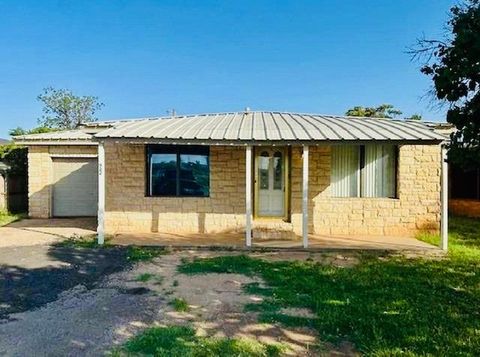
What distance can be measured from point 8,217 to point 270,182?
10597 millimetres

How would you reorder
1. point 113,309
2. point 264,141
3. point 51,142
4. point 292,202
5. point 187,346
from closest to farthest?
point 187,346 < point 113,309 < point 264,141 < point 292,202 < point 51,142

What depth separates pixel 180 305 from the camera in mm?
5180

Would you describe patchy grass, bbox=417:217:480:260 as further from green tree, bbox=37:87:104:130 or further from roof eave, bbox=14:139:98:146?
green tree, bbox=37:87:104:130

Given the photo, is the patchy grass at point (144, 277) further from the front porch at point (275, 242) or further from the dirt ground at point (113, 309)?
the front porch at point (275, 242)

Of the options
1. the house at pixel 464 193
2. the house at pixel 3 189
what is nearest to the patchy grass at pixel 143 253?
the house at pixel 3 189

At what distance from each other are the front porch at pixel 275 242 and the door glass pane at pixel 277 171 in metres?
1.80

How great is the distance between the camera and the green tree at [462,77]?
3446 millimetres

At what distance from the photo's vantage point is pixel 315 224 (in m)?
11.0

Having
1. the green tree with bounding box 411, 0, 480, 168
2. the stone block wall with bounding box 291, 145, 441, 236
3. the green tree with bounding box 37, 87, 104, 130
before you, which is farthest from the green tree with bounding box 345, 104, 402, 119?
the green tree with bounding box 411, 0, 480, 168

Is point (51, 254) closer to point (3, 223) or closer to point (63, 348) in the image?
point (63, 348)

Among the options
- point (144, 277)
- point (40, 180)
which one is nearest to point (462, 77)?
point (144, 277)

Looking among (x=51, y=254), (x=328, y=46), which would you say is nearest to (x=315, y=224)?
(x=51, y=254)

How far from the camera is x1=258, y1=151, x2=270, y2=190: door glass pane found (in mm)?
11070

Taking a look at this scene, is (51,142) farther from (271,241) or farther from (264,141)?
(271,241)
